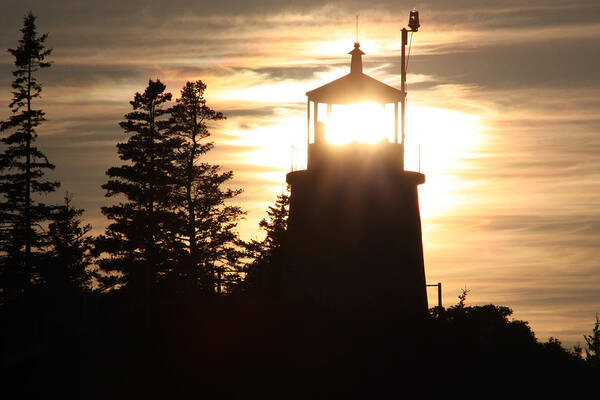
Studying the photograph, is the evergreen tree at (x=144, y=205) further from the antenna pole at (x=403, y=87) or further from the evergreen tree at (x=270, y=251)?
the antenna pole at (x=403, y=87)

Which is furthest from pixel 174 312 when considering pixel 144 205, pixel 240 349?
pixel 144 205

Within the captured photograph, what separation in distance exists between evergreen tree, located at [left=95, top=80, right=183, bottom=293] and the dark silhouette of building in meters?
16.1

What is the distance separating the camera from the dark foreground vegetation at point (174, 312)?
2573cm

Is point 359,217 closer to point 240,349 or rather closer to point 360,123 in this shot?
point 360,123

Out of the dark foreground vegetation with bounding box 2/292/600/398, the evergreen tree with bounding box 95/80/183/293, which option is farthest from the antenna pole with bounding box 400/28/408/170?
the evergreen tree with bounding box 95/80/183/293

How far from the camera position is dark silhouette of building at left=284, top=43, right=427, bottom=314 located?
1222 inches

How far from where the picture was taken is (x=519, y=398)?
89.0 ft

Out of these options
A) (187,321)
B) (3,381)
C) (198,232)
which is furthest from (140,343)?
(198,232)

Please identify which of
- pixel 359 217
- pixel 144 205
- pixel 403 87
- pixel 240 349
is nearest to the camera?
pixel 240 349

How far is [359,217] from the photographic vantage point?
31281 mm

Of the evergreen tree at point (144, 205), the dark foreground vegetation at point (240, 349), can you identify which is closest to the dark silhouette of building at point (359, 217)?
the dark foreground vegetation at point (240, 349)

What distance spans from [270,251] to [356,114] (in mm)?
21956

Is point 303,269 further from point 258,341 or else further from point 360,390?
point 360,390

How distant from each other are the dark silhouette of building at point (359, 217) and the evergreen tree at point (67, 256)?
1742 cm
